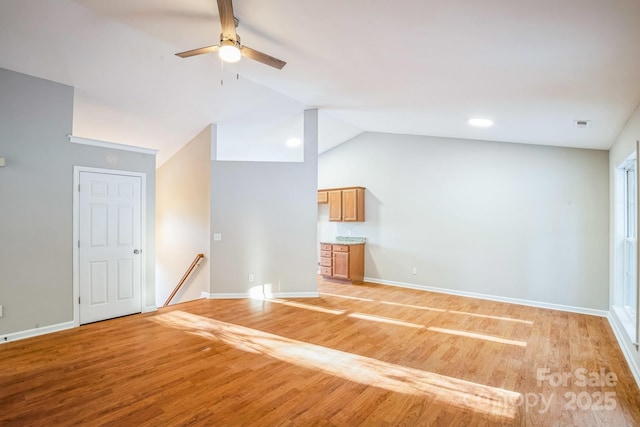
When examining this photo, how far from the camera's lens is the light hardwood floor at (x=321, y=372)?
2365 millimetres

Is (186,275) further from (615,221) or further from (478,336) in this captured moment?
(615,221)

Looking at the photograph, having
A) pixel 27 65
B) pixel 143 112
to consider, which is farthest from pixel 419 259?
pixel 27 65

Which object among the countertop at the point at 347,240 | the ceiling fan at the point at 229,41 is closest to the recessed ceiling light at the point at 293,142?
the countertop at the point at 347,240

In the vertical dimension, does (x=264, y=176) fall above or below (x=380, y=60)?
below

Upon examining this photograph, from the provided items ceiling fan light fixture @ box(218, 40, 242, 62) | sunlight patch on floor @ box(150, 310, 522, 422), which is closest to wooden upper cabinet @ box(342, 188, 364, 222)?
sunlight patch on floor @ box(150, 310, 522, 422)

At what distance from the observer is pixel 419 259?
6480 mm

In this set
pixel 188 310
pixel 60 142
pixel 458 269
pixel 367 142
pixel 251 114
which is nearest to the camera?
pixel 60 142

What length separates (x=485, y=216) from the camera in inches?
226

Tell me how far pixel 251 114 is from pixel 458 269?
4731 mm

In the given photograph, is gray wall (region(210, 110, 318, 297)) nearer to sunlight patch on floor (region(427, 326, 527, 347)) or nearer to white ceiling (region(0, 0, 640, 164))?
white ceiling (region(0, 0, 640, 164))

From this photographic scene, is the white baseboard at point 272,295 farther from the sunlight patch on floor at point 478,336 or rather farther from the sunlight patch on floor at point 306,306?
the sunlight patch on floor at point 478,336

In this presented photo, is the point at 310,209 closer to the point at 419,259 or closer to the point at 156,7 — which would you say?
the point at 419,259

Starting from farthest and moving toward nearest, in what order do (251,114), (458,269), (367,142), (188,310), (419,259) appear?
(367,142)
(419,259)
(458,269)
(251,114)
(188,310)

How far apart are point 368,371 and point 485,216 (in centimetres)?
396
